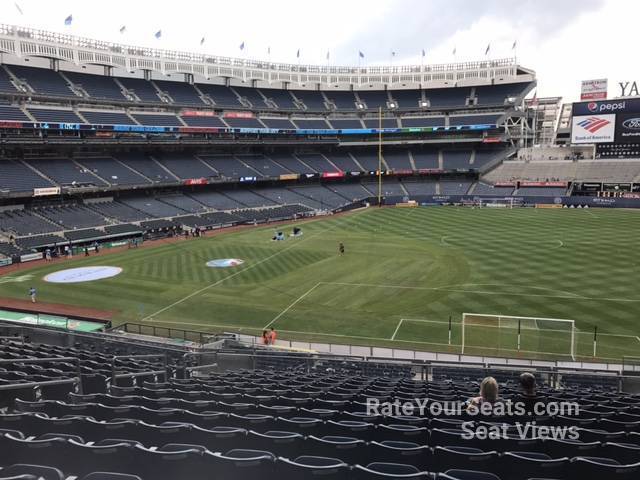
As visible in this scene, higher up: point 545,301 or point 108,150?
point 108,150

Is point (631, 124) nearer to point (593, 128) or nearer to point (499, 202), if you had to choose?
point (593, 128)

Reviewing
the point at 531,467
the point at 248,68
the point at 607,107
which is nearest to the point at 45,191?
the point at 248,68

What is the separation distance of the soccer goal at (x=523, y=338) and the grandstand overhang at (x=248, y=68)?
2769 inches

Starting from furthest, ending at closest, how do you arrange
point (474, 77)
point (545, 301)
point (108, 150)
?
point (474, 77) → point (108, 150) → point (545, 301)

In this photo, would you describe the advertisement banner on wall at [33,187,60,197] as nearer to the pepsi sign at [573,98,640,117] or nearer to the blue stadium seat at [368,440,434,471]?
the blue stadium seat at [368,440,434,471]

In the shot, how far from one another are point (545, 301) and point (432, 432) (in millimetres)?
25366

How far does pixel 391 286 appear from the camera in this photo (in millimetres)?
34094

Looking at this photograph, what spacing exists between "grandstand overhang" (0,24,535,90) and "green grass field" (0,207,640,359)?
1574 inches

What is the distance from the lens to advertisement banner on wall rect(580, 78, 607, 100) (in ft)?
291

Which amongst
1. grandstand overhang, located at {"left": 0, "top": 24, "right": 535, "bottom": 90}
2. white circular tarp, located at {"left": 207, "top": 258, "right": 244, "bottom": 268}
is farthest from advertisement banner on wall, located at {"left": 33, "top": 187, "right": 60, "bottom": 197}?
white circular tarp, located at {"left": 207, "top": 258, "right": 244, "bottom": 268}

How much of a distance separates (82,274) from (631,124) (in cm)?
8553

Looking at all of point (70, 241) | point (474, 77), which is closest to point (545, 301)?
point (70, 241)

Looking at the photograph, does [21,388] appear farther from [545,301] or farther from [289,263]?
[289,263]

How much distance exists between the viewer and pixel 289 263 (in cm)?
4209
